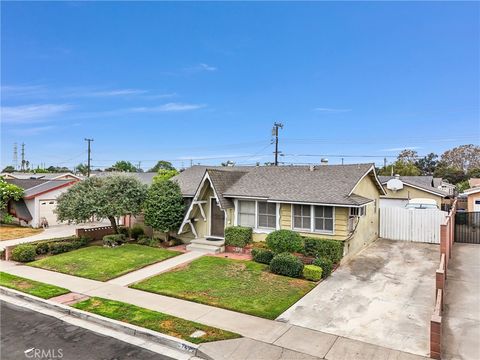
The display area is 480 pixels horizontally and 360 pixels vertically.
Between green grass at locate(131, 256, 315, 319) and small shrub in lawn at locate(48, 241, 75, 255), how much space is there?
7.37 metres

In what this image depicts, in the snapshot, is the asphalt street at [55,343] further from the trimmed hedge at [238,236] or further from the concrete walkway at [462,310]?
the trimmed hedge at [238,236]

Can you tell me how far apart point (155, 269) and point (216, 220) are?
531 cm

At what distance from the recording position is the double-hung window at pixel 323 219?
15.1 meters

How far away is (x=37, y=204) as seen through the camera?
1060 inches

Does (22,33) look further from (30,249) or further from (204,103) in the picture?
(204,103)

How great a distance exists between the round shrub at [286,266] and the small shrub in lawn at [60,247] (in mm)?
11208

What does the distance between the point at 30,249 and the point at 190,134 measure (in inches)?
1341

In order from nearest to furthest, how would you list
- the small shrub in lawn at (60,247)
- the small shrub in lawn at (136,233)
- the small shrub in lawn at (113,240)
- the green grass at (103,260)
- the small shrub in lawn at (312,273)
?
the small shrub in lawn at (312,273) → the green grass at (103,260) → the small shrub in lawn at (60,247) → the small shrub in lawn at (113,240) → the small shrub in lawn at (136,233)

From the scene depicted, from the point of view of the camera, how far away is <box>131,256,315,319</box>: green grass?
9.94 m

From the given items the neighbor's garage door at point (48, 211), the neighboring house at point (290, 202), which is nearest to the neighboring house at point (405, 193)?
the neighboring house at point (290, 202)

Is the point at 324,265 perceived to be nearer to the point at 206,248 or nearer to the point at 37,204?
the point at 206,248

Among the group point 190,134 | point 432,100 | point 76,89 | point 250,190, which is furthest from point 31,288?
A: point 190,134

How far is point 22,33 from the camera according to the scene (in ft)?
55.5

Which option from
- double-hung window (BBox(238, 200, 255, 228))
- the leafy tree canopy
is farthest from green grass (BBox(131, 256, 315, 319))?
the leafy tree canopy
